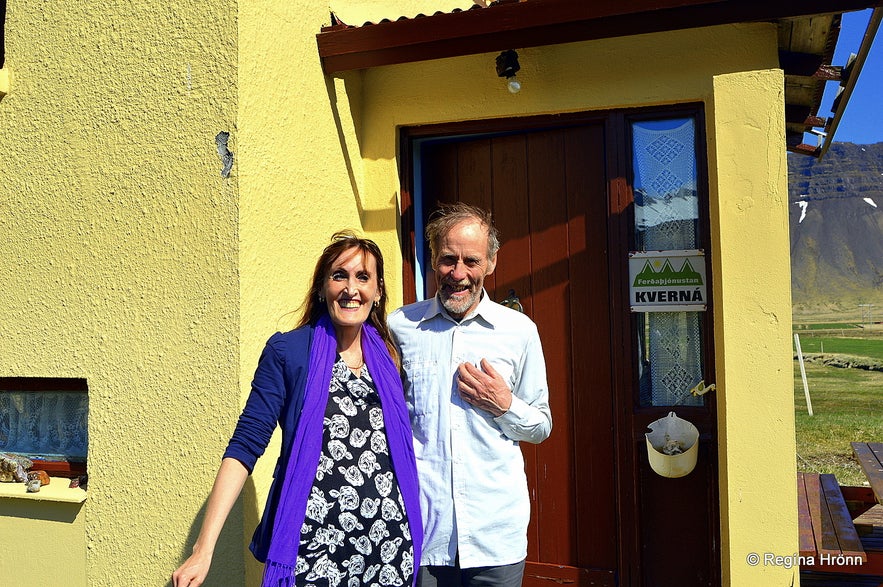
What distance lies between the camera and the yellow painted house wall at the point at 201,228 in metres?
2.94

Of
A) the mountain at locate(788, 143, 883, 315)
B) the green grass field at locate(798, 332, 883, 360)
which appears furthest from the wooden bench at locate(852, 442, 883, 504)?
the mountain at locate(788, 143, 883, 315)

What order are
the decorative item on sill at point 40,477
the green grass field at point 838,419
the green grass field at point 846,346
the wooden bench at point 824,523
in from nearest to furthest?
the decorative item on sill at point 40,477, the wooden bench at point 824,523, the green grass field at point 838,419, the green grass field at point 846,346

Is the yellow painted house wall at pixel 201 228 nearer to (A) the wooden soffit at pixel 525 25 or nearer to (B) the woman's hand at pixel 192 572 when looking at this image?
(A) the wooden soffit at pixel 525 25

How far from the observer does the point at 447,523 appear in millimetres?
2307

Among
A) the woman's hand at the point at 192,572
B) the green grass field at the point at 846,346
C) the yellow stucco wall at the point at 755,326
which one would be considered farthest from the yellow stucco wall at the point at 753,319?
the green grass field at the point at 846,346

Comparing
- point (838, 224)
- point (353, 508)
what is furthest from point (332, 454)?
point (838, 224)

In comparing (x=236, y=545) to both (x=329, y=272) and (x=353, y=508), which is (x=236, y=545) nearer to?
(x=353, y=508)

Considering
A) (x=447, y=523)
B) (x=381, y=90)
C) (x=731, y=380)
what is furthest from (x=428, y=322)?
(x=381, y=90)

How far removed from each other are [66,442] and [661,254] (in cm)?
299

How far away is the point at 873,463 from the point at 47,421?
5233 millimetres

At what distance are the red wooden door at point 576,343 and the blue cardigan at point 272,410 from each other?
1.79 m

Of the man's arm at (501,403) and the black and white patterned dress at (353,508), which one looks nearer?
the black and white patterned dress at (353,508)

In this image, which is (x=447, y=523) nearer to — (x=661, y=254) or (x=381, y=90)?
(x=661, y=254)

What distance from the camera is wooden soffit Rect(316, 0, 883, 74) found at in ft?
9.95
